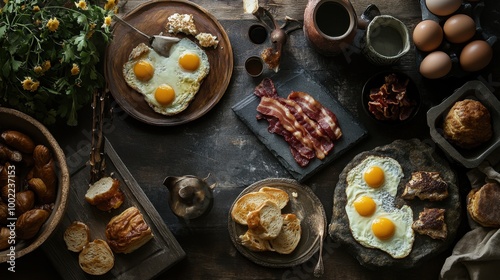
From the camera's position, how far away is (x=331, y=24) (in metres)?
3.35

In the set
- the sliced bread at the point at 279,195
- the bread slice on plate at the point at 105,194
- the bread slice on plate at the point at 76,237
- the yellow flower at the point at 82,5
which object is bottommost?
the sliced bread at the point at 279,195

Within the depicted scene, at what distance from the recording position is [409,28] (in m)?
3.55

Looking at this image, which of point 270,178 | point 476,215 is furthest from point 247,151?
point 476,215

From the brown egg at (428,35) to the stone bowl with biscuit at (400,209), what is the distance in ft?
1.83

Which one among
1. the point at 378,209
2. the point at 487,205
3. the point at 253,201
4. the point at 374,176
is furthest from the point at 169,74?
the point at 487,205

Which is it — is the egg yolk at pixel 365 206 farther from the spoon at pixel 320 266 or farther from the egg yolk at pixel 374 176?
the spoon at pixel 320 266

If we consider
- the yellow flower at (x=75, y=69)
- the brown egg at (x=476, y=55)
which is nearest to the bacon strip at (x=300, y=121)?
the brown egg at (x=476, y=55)

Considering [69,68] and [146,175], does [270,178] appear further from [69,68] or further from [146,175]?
[69,68]

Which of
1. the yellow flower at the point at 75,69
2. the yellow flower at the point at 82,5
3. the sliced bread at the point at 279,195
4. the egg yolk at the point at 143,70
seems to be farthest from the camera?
the egg yolk at the point at 143,70

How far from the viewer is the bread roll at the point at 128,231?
10.5ft

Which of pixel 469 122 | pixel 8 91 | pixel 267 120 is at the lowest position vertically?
pixel 469 122

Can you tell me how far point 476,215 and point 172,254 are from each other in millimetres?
1737

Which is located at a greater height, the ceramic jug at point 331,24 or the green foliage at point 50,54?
the green foliage at point 50,54

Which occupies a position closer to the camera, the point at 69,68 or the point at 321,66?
the point at 69,68
